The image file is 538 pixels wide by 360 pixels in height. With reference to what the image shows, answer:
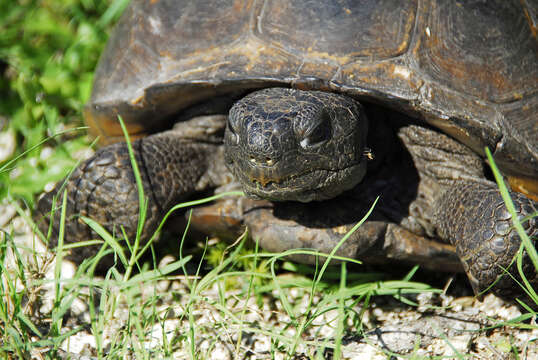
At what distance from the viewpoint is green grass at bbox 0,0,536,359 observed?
239cm

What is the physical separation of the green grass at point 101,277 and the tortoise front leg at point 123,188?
5.2 inches

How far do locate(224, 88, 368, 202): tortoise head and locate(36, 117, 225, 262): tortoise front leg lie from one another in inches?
17.8

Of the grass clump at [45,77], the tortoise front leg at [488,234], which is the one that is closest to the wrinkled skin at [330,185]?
the tortoise front leg at [488,234]

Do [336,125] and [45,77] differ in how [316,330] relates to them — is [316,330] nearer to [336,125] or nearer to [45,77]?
[336,125]

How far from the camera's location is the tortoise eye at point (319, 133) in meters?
2.54

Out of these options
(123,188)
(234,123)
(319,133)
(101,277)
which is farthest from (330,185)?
(101,277)

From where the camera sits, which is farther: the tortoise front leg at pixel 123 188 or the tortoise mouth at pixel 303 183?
the tortoise front leg at pixel 123 188

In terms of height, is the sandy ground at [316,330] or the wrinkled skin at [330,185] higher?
the wrinkled skin at [330,185]

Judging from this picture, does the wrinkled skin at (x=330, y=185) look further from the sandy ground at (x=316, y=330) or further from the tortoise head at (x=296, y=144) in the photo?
the sandy ground at (x=316, y=330)

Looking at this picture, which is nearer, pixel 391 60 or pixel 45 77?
pixel 391 60

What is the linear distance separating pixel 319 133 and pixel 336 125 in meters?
0.12

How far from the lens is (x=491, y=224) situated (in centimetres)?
266

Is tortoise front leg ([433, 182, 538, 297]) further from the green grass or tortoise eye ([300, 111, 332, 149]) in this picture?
tortoise eye ([300, 111, 332, 149])

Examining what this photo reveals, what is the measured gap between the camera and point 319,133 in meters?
2.58
